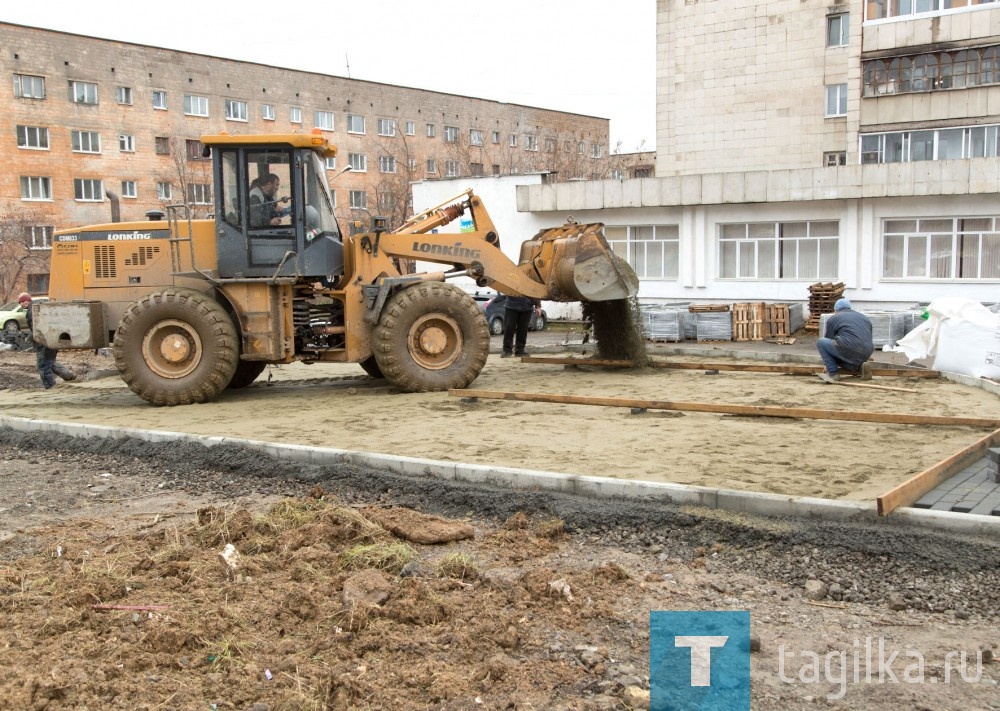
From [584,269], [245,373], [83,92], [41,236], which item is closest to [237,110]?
[83,92]

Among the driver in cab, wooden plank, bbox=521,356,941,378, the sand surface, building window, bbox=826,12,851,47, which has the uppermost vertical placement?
building window, bbox=826,12,851,47

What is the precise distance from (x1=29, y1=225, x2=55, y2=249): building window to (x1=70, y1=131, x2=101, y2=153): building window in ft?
12.8

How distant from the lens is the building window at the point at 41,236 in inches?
1581

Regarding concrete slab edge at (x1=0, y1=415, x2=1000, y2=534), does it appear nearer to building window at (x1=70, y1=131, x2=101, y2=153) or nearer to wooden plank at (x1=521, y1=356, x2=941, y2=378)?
wooden plank at (x1=521, y1=356, x2=941, y2=378)

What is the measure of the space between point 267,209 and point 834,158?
25.2m

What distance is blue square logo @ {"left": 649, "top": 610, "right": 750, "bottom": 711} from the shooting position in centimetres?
421

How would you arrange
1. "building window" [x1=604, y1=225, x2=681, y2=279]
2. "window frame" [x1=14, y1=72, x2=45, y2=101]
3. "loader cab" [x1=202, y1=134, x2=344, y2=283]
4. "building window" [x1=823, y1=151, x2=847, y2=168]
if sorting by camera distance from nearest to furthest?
1. "loader cab" [x1=202, y1=134, x2=344, y2=283]
2. "building window" [x1=604, y1=225, x2=681, y2=279]
3. "building window" [x1=823, y1=151, x2=847, y2=168]
4. "window frame" [x1=14, y1=72, x2=45, y2=101]

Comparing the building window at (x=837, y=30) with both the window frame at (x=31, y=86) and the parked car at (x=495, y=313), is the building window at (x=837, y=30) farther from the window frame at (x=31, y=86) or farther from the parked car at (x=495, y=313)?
the window frame at (x=31, y=86)

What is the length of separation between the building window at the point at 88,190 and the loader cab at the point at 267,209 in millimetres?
34097

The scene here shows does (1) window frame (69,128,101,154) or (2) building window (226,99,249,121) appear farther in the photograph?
(2) building window (226,99,249,121)

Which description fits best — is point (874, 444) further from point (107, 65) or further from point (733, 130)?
point (107, 65)

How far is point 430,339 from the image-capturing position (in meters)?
12.7

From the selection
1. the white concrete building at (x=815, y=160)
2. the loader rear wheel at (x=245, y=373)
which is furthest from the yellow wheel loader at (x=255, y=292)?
the white concrete building at (x=815, y=160)

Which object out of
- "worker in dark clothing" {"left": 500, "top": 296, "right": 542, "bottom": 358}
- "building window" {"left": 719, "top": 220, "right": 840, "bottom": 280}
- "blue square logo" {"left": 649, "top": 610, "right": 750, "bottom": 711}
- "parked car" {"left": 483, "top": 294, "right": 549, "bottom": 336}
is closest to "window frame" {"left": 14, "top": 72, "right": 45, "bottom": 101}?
"parked car" {"left": 483, "top": 294, "right": 549, "bottom": 336}
